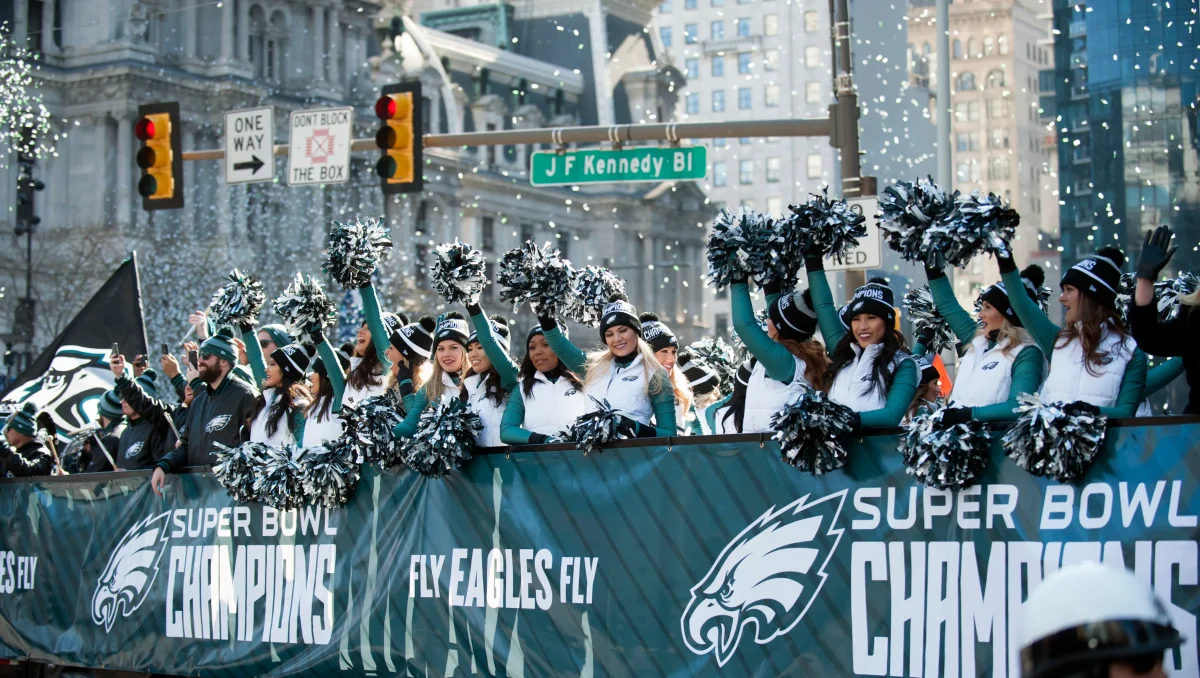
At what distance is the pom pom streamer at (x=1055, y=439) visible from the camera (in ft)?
17.0

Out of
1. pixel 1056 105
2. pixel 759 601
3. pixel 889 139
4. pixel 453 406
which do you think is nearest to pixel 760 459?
pixel 759 601

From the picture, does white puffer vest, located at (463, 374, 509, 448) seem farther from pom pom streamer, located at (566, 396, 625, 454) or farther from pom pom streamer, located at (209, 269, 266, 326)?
pom pom streamer, located at (209, 269, 266, 326)

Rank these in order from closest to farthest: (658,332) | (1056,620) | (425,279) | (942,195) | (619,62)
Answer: (1056,620) < (942,195) < (658,332) < (425,279) < (619,62)

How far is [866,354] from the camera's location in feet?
21.2

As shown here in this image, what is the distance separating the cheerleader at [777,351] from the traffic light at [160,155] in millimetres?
11069

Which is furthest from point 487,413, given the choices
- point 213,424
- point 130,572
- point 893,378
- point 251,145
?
point 251,145

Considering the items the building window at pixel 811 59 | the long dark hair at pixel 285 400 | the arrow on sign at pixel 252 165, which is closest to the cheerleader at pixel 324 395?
the long dark hair at pixel 285 400

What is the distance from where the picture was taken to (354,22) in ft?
202

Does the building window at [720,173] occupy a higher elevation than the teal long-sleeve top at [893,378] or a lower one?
higher

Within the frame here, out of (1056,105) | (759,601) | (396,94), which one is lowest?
(759,601)

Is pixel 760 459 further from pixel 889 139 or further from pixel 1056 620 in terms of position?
pixel 889 139

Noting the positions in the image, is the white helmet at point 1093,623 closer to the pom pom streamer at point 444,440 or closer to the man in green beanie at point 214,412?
the pom pom streamer at point 444,440

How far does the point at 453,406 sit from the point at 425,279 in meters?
52.8

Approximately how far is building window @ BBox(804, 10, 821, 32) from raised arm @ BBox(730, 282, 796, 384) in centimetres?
7208
